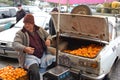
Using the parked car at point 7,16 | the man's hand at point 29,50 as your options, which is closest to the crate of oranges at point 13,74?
the man's hand at point 29,50

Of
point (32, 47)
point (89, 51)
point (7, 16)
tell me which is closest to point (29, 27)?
point (32, 47)

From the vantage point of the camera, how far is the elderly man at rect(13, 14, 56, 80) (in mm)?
4012

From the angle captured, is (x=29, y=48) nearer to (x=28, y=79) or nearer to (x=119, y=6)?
(x=28, y=79)

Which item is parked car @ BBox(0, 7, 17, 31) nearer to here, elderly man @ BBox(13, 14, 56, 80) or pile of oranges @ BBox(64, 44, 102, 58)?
pile of oranges @ BBox(64, 44, 102, 58)

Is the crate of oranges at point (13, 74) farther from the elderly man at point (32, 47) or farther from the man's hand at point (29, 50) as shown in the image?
the man's hand at point (29, 50)

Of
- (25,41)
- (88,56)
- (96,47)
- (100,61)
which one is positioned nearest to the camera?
(25,41)

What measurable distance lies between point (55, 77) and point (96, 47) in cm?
266

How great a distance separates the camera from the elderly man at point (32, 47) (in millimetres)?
4012

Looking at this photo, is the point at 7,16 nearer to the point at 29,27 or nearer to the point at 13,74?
the point at 29,27

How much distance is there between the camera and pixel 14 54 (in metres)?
7.54

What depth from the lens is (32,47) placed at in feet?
14.0

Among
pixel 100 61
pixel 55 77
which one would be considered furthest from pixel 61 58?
pixel 55 77

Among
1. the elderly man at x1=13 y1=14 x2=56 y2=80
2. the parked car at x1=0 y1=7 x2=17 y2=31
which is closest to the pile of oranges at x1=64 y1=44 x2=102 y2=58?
the elderly man at x1=13 y1=14 x2=56 y2=80

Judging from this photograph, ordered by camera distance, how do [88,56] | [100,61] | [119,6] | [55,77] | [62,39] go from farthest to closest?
1. [119,6]
2. [62,39]
3. [88,56]
4. [100,61]
5. [55,77]
